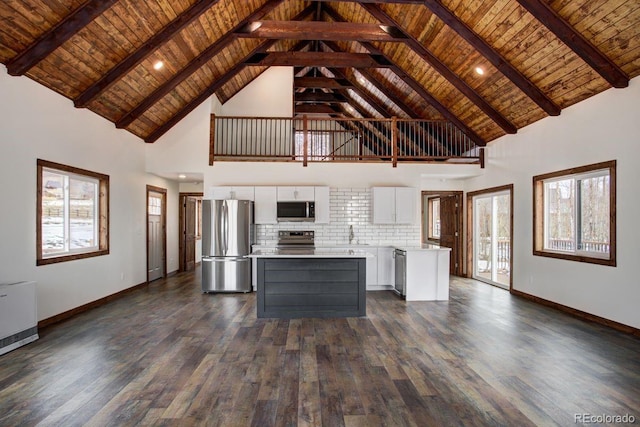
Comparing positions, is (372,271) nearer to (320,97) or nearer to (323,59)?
(323,59)

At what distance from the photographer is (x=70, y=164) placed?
5.04 meters

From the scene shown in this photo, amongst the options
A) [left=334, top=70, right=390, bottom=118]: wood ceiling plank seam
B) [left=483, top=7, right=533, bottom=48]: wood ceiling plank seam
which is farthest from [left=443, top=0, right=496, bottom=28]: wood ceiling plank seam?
[left=334, top=70, right=390, bottom=118]: wood ceiling plank seam

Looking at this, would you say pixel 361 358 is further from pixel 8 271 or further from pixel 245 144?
pixel 245 144

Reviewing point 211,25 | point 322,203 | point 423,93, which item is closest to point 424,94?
point 423,93

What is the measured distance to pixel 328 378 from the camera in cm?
307

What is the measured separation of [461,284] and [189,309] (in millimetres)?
5307

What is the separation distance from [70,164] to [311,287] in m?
3.68

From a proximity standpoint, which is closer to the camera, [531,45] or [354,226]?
[531,45]

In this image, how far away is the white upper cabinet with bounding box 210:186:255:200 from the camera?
707cm

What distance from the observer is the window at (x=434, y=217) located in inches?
399

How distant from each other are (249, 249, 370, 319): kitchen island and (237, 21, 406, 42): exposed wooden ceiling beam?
352cm

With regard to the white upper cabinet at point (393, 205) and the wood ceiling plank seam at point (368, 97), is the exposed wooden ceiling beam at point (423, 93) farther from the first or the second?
the wood ceiling plank seam at point (368, 97)

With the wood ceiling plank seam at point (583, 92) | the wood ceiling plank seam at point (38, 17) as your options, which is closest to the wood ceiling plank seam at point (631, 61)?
the wood ceiling plank seam at point (583, 92)

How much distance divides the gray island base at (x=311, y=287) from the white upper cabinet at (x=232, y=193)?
7.82 feet
